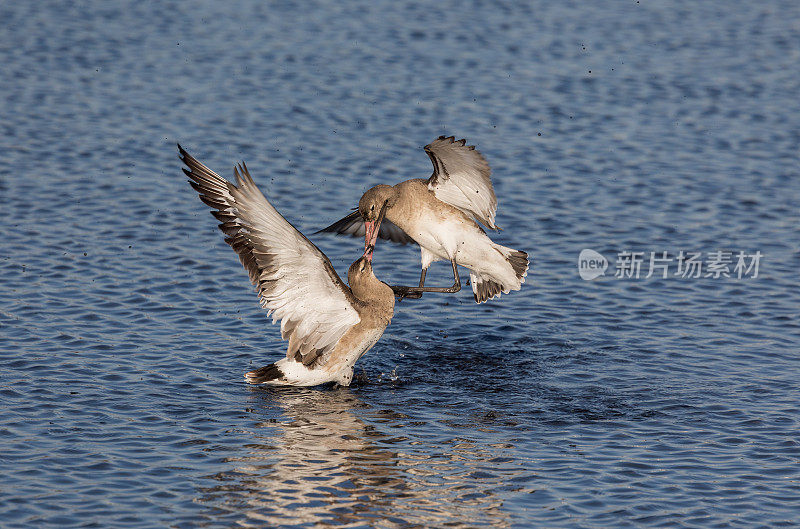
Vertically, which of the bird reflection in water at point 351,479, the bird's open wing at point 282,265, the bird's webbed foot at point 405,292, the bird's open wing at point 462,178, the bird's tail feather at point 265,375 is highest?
the bird's open wing at point 462,178

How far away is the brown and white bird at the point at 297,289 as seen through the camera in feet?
30.1

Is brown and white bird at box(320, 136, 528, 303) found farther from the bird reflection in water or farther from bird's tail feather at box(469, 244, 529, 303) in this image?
the bird reflection in water

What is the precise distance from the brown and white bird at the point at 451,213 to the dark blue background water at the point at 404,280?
94cm

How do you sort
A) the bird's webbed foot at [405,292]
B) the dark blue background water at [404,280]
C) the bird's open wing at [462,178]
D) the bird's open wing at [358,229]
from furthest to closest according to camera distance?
the bird's open wing at [358,229] → the bird's webbed foot at [405,292] → the bird's open wing at [462,178] → the dark blue background water at [404,280]

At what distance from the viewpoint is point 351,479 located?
848 centimetres

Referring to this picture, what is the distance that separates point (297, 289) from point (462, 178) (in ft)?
7.73

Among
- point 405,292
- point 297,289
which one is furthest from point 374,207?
point 297,289

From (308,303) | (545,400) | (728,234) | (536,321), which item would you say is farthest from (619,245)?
(308,303)

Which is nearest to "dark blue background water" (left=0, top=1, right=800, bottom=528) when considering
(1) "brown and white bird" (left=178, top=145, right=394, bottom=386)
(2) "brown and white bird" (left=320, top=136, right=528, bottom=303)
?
(1) "brown and white bird" (left=178, top=145, right=394, bottom=386)

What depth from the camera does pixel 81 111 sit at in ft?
63.4

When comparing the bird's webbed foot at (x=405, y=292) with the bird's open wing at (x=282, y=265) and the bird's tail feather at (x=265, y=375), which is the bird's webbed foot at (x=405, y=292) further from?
the bird's tail feather at (x=265, y=375)

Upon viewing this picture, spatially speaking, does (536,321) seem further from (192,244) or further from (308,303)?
(192,244)

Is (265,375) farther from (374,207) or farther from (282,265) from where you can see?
(374,207)

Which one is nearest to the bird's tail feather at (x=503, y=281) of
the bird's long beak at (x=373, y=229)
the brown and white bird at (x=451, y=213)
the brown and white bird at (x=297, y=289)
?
the brown and white bird at (x=451, y=213)
